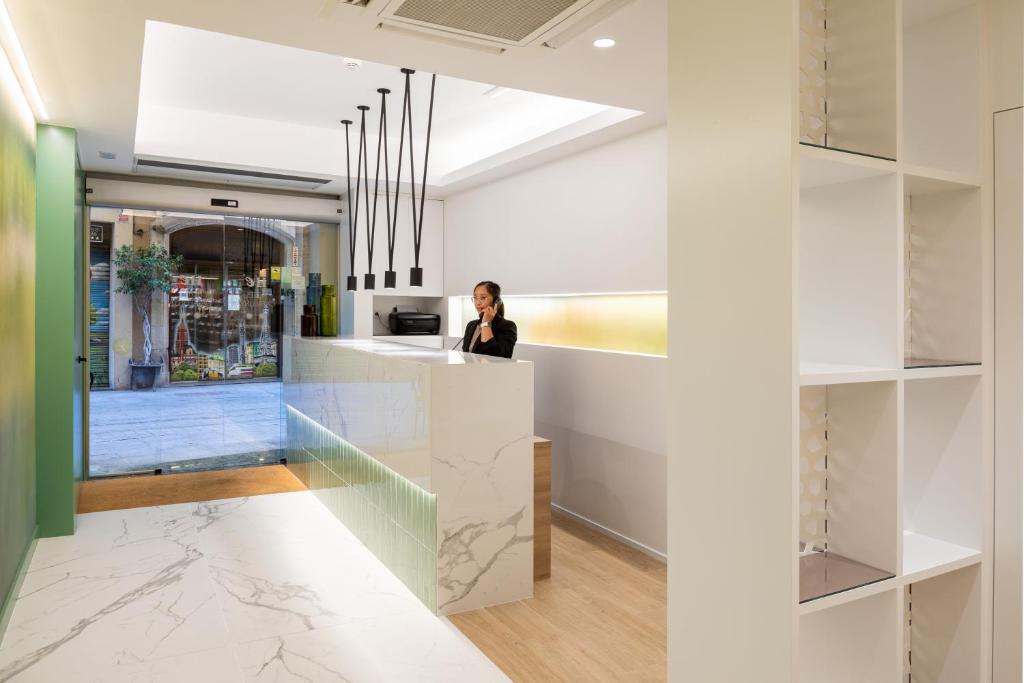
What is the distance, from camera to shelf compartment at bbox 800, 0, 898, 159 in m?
1.44

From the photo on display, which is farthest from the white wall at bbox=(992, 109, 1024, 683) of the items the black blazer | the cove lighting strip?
the black blazer

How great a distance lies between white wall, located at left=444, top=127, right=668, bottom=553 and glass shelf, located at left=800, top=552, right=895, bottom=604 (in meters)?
2.39

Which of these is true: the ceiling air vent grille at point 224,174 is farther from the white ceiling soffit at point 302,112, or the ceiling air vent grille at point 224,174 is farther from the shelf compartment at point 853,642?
the shelf compartment at point 853,642

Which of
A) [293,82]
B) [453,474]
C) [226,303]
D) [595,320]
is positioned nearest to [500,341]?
[595,320]

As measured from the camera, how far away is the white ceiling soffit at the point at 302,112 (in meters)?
4.25

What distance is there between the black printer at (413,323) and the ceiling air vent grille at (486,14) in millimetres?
3960

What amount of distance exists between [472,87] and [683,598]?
3.94m

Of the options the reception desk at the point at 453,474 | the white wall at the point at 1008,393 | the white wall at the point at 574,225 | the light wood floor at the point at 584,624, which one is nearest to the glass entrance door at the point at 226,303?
the white wall at the point at 574,225

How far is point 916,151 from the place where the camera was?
176 cm

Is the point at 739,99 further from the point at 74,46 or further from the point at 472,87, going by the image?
the point at 472,87

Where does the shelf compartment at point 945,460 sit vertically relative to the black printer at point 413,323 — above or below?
below

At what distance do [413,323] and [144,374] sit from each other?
229 centimetres

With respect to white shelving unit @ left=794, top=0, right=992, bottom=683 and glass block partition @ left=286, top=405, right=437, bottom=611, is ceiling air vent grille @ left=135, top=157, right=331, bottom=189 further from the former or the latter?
white shelving unit @ left=794, top=0, right=992, bottom=683

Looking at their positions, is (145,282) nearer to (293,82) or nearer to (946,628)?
(293,82)
